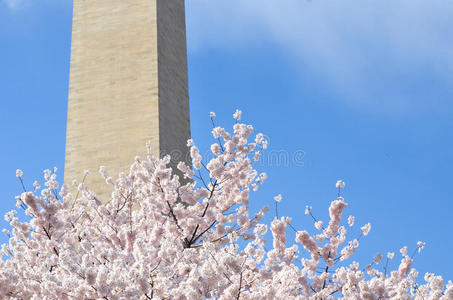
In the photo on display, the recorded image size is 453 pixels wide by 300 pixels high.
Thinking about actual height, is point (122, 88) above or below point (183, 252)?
above

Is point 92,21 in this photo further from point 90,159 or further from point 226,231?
point 226,231

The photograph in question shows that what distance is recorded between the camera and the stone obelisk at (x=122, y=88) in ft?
68.3

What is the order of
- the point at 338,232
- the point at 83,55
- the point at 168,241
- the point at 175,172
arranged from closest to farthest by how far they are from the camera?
the point at 168,241
the point at 338,232
the point at 175,172
the point at 83,55

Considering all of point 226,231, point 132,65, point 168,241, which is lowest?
point 168,241

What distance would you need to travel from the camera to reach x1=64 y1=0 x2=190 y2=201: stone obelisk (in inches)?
820

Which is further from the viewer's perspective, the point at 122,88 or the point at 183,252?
the point at 122,88

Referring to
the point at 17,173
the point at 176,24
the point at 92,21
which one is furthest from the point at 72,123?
the point at 17,173

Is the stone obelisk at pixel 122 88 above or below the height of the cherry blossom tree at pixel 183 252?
above

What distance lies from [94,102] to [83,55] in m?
2.12

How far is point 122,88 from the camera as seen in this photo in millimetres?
21719

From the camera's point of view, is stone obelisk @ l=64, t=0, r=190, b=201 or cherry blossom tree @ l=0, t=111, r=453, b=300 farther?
stone obelisk @ l=64, t=0, r=190, b=201

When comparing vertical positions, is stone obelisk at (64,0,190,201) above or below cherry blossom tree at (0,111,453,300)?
above

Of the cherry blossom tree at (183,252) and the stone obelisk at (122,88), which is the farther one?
the stone obelisk at (122,88)

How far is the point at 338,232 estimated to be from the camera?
31.3ft
